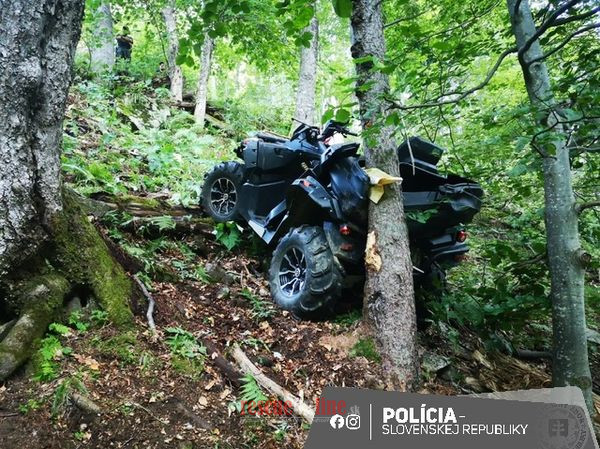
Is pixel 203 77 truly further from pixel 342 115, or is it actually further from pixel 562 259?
pixel 562 259

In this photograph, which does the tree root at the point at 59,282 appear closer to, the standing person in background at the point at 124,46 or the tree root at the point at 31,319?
the tree root at the point at 31,319

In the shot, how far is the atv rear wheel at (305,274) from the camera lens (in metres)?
4.30

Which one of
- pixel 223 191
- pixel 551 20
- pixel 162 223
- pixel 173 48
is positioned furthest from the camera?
pixel 173 48

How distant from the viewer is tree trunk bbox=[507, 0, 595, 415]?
373 cm

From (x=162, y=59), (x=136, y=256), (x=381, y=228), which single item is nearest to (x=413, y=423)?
(x=381, y=228)

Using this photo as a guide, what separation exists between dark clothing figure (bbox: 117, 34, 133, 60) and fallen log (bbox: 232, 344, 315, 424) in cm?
1363

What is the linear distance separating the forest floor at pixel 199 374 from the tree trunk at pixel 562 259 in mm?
849

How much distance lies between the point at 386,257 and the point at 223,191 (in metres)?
3.16

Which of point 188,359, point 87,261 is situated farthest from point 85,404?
point 87,261

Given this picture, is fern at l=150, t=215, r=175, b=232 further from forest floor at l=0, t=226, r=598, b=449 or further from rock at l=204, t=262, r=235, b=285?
rock at l=204, t=262, r=235, b=285

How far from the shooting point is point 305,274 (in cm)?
453

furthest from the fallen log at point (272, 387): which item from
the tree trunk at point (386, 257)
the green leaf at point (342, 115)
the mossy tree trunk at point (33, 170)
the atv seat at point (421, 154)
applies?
the atv seat at point (421, 154)

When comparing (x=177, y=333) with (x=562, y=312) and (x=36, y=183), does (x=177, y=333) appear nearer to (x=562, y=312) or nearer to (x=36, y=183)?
(x=36, y=183)

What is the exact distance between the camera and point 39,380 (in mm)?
2543
